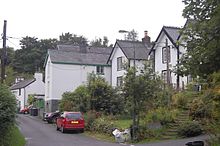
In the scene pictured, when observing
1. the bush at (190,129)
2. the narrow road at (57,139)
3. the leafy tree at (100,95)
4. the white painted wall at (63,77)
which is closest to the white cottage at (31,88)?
the white painted wall at (63,77)

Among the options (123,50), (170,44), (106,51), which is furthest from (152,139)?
(106,51)

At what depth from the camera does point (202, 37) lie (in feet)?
60.0

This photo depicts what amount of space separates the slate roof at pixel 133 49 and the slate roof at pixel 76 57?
6593 millimetres

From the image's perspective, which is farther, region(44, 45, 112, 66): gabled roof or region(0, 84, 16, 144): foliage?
region(44, 45, 112, 66): gabled roof

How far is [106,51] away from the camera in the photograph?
225ft

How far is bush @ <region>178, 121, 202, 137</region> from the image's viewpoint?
88.3 ft

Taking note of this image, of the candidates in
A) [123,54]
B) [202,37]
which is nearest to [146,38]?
[123,54]

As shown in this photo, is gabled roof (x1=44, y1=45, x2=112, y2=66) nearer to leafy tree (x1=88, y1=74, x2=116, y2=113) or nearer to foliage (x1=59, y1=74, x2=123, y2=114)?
foliage (x1=59, y1=74, x2=123, y2=114)

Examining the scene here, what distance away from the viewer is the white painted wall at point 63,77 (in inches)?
2319

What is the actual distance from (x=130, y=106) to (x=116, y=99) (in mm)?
14257

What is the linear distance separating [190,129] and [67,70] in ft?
113

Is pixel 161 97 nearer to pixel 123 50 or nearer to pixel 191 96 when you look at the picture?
pixel 191 96

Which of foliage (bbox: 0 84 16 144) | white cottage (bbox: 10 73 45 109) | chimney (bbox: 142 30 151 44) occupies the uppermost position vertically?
chimney (bbox: 142 30 151 44)

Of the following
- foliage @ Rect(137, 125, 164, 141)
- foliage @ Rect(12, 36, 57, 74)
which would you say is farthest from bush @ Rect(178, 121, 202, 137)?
foliage @ Rect(12, 36, 57, 74)
